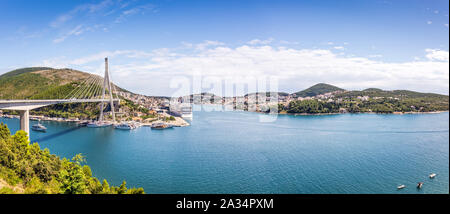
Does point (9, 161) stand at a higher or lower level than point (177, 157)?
higher

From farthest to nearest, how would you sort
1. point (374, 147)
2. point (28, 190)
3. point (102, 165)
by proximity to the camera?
point (374, 147), point (102, 165), point (28, 190)

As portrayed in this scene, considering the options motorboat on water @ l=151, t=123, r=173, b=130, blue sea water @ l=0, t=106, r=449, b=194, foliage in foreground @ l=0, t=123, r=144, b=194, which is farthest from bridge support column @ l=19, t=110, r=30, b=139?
motorboat on water @ l=151, t=123, r=173, b=130

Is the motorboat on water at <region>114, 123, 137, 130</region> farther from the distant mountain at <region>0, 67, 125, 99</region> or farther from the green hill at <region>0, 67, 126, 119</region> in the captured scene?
the distant mountain at <region>0, 67, 125, 99</region>

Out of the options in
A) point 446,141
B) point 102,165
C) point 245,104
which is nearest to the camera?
point 102,165

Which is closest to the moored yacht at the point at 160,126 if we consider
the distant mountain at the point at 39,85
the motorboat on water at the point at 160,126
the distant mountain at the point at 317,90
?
the motorboat on water at the point at 160,126

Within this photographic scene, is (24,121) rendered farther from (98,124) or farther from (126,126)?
(98,124)
